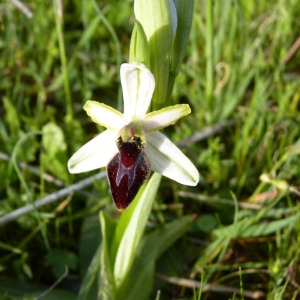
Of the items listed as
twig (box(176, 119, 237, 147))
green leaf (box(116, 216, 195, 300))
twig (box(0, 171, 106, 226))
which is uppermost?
twig (box(176, 119, 237, 147))

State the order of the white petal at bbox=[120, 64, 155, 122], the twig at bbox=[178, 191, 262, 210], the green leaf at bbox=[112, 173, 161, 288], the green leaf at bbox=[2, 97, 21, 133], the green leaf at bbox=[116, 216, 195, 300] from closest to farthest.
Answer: the white petal at bbox=[120, 64, 155, 122] → the green leaf at bbox=[112, 173, 161, 288] → the green leaf at bbox=[116, 216, 195, 300] → the twig at bbox=[178, 191, 262, 210] → the green leaf at bbox=[2, 97, 21, 133]

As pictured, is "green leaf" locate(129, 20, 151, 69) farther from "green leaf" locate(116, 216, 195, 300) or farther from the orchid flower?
"green leaf" locate(116, 216, 195, 300)

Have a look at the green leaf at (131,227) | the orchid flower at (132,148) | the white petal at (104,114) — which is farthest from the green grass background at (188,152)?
the white petal at (104,114)

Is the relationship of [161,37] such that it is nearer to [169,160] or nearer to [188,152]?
[169,160]

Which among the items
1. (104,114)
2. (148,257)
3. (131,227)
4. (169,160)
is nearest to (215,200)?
(148,257)

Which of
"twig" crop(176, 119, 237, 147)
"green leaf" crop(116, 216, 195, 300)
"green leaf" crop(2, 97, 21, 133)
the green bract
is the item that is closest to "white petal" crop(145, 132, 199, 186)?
the green bract

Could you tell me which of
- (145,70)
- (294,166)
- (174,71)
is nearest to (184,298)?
(294,166)

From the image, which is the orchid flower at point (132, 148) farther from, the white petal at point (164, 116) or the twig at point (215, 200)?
→ the twig at point (215, 200)
